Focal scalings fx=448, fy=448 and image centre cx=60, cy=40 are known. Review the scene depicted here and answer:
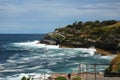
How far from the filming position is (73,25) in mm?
126812

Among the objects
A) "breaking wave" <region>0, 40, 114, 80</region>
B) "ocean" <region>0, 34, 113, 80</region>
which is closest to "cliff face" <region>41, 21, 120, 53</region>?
"breaking wave" <region>0, 40, 114, 80</region>

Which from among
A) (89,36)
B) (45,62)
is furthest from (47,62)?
(89,36)

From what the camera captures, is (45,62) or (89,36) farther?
(89,36)

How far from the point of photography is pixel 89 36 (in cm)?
10525

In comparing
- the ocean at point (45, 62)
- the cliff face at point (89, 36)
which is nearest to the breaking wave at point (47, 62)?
the ocean at point (45, 62)

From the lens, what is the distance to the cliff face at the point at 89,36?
9406 centimetres

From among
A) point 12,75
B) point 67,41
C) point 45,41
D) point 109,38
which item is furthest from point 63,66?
point 45,41

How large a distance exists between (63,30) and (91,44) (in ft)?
77.6

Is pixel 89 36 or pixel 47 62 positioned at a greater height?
pixel 89 36

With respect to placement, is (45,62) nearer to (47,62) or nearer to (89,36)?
(47,62)

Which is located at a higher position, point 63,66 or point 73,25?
point 73,25

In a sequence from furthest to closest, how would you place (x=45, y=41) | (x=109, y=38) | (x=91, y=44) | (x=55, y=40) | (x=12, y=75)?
(x=45, y=41) → (x=55, y=40) → (x=91, y=44) → (x=109, y=38) → (x=12, y=75)

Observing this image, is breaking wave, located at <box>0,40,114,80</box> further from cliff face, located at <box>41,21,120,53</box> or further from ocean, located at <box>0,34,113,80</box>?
cliff face, located at <box>41,21,120,53</box>

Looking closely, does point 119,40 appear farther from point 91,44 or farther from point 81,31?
point 81,31
